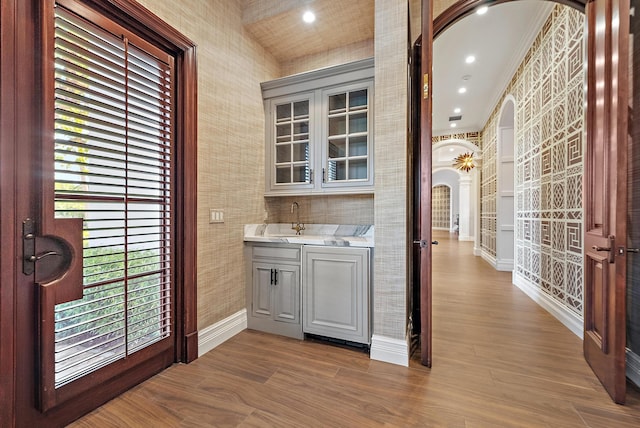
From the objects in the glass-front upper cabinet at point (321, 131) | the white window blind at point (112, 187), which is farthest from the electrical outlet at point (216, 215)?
the glass-front upper cabinet at point (321, 131)

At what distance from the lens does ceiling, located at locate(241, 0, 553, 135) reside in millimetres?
2551

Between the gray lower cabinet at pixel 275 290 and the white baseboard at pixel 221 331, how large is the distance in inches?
3.7

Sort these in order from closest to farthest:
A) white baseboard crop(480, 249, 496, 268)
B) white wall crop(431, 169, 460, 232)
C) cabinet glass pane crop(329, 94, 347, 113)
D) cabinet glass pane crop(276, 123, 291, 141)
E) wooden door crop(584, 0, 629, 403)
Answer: wooden door crop(584, 0, 629, 403) → cabinet glass pane crop(329, 94, 347, 113) → cabinet glass pane crop(276, 123, 291, 141) → white baseboard crop(480, 249, 496, 268) → white wall crop(431, 169, 460, 232)

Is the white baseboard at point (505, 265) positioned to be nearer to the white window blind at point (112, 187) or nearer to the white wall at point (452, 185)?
the white window blind at point (112, 187)

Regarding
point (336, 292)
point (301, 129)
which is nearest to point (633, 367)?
point (336, 292)

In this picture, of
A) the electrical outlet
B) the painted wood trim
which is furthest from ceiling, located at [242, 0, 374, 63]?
the electrical outlet

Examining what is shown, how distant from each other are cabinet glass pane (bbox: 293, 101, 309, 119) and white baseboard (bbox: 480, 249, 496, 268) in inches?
197

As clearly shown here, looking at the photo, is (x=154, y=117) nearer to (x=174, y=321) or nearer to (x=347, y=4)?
(x=174, y=321)

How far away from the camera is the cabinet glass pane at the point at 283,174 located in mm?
2963

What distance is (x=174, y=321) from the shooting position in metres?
2.10

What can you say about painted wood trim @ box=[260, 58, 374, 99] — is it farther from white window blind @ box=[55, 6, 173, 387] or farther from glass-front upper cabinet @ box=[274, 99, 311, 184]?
white window blind @ box=[55, 6, 173, 387]

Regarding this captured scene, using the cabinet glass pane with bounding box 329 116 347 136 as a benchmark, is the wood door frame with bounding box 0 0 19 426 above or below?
below

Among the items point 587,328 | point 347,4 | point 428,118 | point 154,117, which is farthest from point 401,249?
point 347,4

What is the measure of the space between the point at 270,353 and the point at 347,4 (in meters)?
3.02
